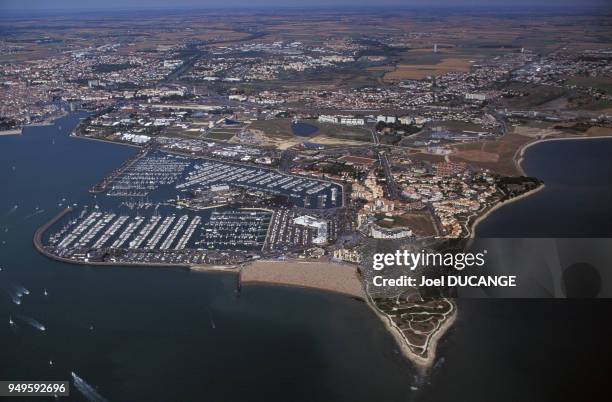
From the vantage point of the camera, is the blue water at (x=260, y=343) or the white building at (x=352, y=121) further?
the white building at (x=352, y=121)

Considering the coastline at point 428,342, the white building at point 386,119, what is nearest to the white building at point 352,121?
the white building at point 386,119

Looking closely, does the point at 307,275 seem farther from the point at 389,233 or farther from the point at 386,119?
the point at 386,119

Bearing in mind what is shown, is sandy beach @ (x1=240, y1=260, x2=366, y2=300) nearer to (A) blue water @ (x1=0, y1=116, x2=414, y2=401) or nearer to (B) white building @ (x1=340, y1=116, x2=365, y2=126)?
(A) blue water @ (x1=0, y1=116, x2=414, y2=401)

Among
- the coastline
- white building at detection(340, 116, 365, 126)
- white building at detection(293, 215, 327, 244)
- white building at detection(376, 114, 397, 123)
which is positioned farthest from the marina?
white building at detection(376, 114, 397, 123)

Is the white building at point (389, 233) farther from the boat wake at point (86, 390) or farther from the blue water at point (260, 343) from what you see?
the boat wake at point (86, 390)

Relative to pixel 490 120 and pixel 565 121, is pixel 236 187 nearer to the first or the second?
pixel 490 120
